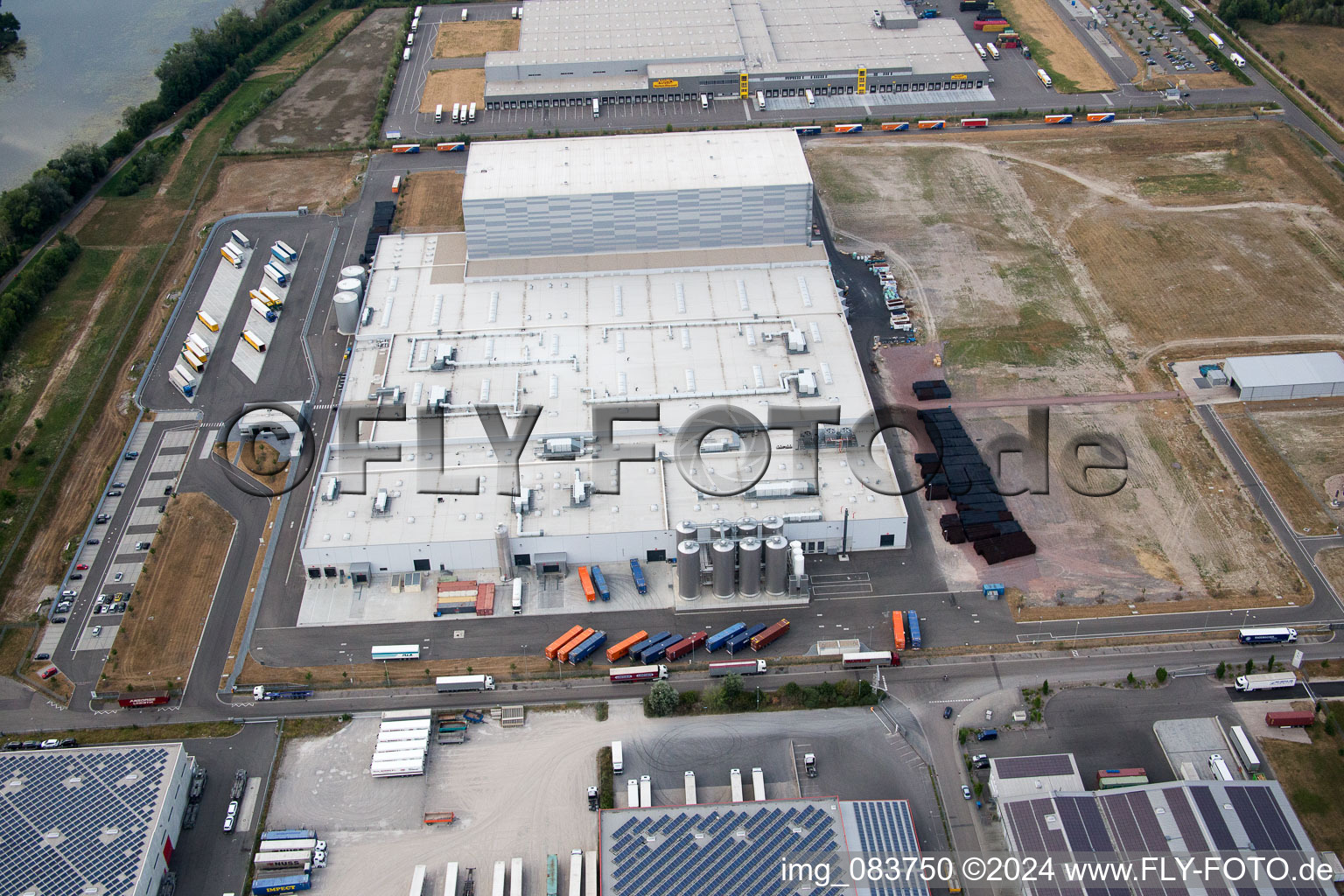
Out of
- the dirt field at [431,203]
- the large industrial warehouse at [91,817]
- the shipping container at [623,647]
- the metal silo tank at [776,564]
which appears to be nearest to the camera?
the large industrial warehouse at [91,817]

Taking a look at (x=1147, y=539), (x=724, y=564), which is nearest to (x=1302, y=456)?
(x=1147, y=539)

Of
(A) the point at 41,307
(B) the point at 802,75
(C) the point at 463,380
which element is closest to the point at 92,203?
(A) the point at 41,307

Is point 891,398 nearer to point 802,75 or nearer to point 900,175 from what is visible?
point 900,175

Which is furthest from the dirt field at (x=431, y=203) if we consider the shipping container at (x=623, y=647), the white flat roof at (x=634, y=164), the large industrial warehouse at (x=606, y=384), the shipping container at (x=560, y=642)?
the shipping container at (x=623, y=647)

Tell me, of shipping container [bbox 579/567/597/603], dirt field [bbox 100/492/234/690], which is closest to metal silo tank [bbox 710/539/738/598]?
shipping container [bbox 579/567/597/603]

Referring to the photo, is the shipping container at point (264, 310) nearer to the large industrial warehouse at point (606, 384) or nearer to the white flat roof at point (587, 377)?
the large industrial warehouse at point (606, 384)

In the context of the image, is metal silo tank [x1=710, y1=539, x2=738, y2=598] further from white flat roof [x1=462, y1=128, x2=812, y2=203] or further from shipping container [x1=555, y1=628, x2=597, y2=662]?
white flat roof [x1=462, y1=128, x2=812, y2=203]
